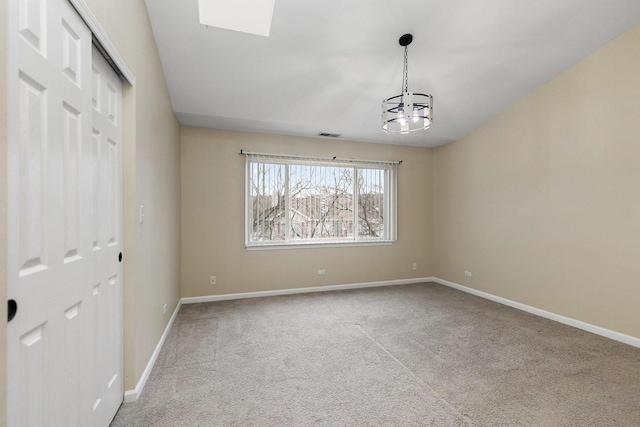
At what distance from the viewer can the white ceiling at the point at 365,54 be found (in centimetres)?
254

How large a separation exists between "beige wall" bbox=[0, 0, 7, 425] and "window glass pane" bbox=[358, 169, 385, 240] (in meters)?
4.44

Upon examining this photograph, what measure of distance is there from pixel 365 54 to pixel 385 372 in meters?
2.87

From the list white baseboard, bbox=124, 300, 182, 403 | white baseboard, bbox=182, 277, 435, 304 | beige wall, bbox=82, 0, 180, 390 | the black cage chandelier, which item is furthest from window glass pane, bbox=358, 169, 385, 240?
white baseboard, bbox=124, 300, 182, 403

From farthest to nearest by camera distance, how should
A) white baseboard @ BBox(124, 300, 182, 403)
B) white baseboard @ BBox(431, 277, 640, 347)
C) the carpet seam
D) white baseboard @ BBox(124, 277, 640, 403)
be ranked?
white baseboard @ BBox(431, 277, 640, 347) < white baseboard @ BBox(124, 277, 640, 403) < white baseboard @ BBox(124, 300, 182, 403) < the carpet seam

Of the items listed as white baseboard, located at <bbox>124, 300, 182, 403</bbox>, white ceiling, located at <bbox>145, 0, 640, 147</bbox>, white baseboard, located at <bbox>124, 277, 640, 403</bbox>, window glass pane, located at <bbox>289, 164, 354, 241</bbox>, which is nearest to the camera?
white baseboard, located at <bbox>124, 300, 182, 403</bbox>

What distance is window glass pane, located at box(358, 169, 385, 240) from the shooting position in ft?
16.6

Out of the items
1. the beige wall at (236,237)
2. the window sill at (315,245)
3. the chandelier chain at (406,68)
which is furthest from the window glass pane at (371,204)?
the chandelier chain at (406,68)

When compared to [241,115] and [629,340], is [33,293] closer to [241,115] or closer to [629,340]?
[241,115]

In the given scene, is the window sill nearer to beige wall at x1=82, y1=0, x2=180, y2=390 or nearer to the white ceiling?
beige wall at x1=82, y1=0, x2=180, y2=390

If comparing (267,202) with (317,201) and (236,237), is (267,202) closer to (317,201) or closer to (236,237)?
(236,237)

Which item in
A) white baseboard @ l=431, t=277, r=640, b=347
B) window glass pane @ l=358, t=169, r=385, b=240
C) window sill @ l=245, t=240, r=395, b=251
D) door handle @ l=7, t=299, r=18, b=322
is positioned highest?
window glass pane @ l=358, t=169, r=385, b=240

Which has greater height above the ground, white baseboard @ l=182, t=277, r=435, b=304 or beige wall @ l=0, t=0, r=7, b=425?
beige wall @ l=0, t=0, r=7, b=425

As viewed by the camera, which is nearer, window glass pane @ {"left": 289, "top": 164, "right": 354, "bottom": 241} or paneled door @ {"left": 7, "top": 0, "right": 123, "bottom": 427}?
paneled door @ {"left": 7, "top": 0, "right": 123, "bottom": 427}

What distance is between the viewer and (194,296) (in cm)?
418
